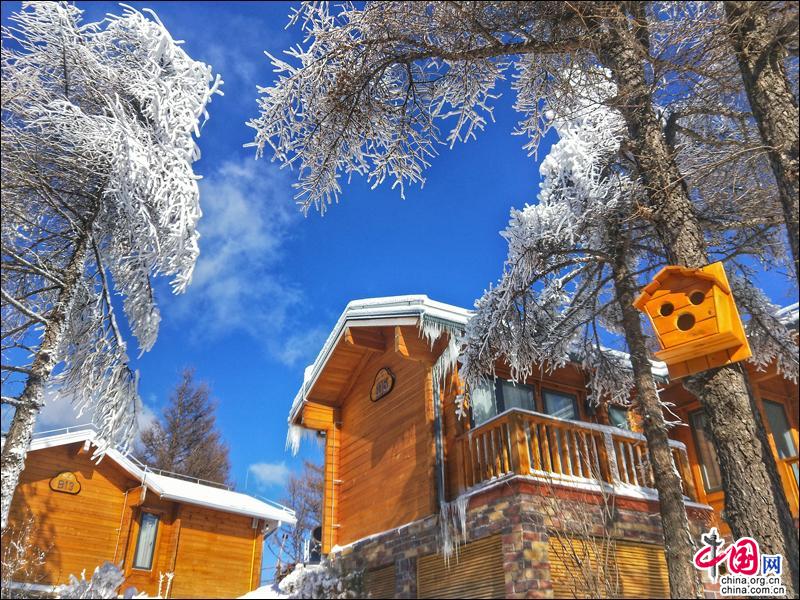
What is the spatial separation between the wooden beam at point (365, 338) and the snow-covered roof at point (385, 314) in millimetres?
159

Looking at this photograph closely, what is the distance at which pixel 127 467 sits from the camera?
16.0 metres

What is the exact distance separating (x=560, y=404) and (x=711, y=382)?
6.43 meters

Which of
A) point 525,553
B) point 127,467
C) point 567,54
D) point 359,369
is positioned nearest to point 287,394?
point 359,369

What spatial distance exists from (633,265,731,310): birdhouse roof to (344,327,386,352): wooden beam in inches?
272

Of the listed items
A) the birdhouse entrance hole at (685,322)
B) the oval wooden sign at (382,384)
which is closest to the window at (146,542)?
the oval wooden sign at (382,384)

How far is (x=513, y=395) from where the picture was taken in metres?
10.6

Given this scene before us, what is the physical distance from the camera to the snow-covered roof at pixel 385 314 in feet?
32.7

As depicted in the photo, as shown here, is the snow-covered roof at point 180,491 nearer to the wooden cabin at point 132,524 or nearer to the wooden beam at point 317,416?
the wooden cabin at point 132,524

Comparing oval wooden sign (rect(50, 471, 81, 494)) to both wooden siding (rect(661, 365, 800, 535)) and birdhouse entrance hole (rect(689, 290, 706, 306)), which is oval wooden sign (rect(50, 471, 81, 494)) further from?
birdhouse entrance hole (rect(689, 290, 706, 306))

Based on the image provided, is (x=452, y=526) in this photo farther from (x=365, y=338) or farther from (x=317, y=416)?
(x=317, y=416)

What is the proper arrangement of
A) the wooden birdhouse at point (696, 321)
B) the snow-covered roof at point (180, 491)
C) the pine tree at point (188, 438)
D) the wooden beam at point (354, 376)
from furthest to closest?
1. the pine tree at point (188, 438)
2. the snow-covered roof at point (180, 491)
3. the wooden beam at point (354, 376)
4. the wooden birdhouse at point (696, 321)

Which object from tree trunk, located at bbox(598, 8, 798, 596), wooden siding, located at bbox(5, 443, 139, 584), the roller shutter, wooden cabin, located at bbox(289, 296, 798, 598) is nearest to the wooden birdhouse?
tree trunk, located at bbox(598, 8, 798, 596)

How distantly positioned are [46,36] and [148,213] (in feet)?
6.17

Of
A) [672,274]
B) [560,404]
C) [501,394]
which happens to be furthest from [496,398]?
[672,274]
